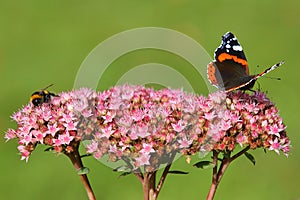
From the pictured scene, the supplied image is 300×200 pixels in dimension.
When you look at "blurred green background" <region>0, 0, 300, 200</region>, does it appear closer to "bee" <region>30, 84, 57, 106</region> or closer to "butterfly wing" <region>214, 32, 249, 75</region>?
"butterfly wing" <region>214, 32, 249, 75</region>

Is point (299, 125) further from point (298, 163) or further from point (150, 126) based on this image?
point (150, 126)

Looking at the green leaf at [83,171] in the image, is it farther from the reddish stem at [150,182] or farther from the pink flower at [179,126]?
the pink flower at [179,126]

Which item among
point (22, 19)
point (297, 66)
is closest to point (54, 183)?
point (297, 66)

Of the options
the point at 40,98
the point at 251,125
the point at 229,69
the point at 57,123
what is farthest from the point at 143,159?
the point at 229,69

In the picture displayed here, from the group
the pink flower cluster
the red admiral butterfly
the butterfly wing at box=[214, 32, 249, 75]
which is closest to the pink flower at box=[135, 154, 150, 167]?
the pink flower cluster

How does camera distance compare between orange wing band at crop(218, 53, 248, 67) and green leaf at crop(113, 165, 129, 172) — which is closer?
green leaf at crop(113, 165, 129, 172)

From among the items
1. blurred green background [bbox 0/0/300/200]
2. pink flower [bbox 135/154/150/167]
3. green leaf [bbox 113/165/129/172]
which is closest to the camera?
pink flower [bbox 135/154/150/167]

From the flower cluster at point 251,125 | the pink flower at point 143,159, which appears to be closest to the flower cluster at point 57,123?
the pink flower at point 143,159
